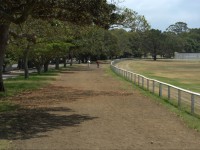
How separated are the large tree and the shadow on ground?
3.56m

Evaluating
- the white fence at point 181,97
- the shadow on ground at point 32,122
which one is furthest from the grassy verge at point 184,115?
the shadow on ground at point 32,122

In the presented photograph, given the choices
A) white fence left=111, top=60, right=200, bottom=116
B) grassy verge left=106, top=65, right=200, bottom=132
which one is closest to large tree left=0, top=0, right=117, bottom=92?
white fence left=111, top=60, right=200, bottom=116

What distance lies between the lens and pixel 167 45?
527 feet

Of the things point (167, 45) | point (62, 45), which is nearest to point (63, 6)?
point (62, 45)

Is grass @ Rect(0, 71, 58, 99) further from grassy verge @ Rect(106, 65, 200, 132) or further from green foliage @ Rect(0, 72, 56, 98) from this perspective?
grassy verge @ Rect(106, 65, 200, 132)

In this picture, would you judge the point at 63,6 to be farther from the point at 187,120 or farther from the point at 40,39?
the point at 40,39

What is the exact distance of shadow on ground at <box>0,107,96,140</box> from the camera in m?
11.2

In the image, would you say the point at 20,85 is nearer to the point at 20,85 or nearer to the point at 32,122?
the point at 20,85

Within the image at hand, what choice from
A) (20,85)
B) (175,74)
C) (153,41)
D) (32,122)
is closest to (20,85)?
(20,85)

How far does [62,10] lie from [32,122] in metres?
6.93

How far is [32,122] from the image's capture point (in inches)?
520

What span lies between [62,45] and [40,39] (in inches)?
367

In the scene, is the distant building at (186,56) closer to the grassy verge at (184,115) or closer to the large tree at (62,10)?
the grassy verge at (184,115)

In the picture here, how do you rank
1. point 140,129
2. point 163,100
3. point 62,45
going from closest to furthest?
1. point 140,129
2. point 163,100
3. point 62,45
